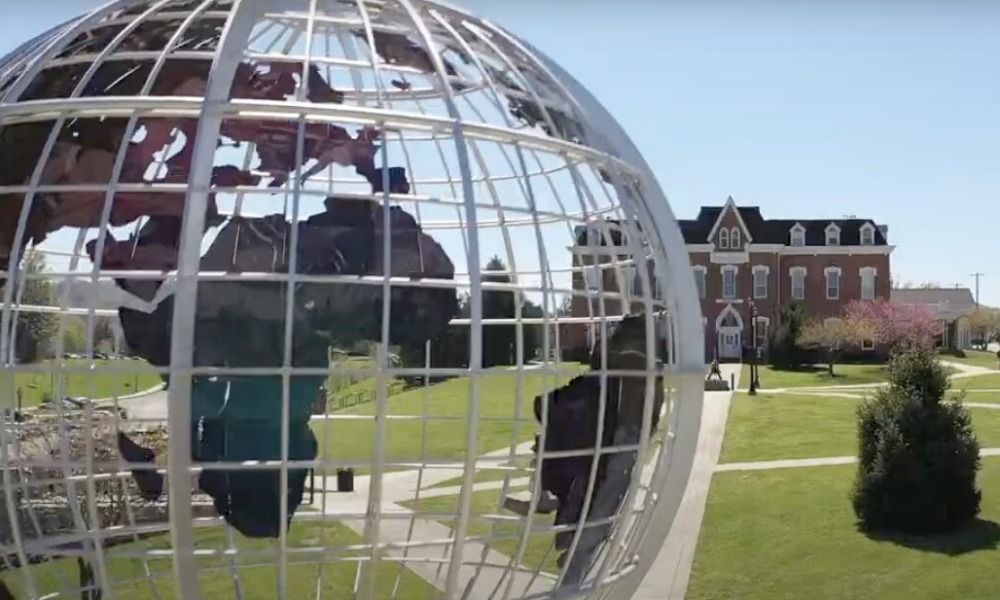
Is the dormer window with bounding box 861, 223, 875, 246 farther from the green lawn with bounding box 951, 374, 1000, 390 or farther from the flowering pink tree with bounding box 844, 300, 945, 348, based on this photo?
the green lawn with bounding box 951, 374, 1000, 390

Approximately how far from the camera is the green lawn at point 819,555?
15453mm

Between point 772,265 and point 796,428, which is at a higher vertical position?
point 772,265

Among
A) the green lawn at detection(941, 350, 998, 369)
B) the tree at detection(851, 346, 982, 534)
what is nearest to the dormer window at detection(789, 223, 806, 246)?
the green lawn at detection(941, 350, 998, 369)

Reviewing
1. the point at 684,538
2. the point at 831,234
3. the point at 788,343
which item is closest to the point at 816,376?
the point at 788,343

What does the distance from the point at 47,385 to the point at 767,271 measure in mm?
56325

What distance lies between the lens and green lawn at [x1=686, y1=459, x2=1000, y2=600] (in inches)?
608

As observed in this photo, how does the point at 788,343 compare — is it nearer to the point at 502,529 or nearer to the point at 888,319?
the point at 888,319

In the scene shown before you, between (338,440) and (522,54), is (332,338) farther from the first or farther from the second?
(338,440)

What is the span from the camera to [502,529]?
8188mm

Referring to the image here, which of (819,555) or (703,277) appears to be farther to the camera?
(703,277)

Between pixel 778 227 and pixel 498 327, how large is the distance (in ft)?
187

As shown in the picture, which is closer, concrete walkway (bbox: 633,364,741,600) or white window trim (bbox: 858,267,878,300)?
concrete walkway (bbox: 633,364,741,600)

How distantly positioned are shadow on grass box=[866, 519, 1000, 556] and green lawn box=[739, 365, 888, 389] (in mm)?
27839

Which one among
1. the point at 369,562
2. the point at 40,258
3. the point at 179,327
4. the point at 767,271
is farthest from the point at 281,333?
the point at 767,271
